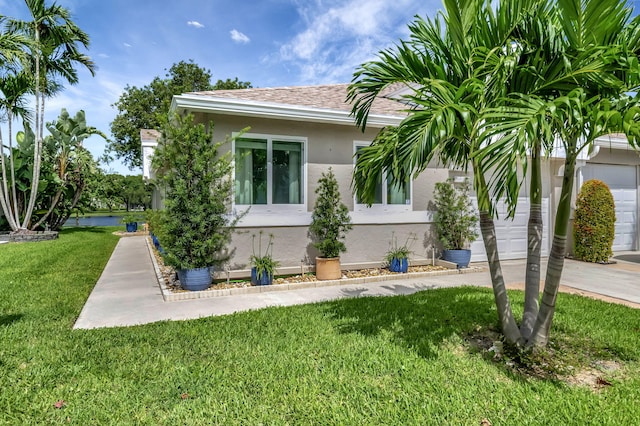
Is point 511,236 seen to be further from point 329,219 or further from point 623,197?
point 329,219

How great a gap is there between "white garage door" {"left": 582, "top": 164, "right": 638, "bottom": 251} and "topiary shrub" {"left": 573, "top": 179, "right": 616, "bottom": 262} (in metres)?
1.90

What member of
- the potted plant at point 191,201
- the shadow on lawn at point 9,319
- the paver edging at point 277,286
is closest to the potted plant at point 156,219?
the potted plant at point 191,201

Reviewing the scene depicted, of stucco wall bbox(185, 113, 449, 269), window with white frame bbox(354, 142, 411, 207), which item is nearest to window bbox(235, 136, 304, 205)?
stucco wall bbox(185, 113, 449, 269)

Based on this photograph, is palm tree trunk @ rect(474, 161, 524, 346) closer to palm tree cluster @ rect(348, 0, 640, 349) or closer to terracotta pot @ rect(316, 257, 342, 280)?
palm tree cluster @ rect(348, 0, 640, 349)

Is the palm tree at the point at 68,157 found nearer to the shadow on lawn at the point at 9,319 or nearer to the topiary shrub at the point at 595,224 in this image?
the shadow on lawn at the point at 9,319

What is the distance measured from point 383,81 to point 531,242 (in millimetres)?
2602

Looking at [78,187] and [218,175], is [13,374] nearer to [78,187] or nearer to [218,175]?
[218,175]

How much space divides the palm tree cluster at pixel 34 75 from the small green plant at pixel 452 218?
14.8 m

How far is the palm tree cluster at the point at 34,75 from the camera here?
47.5 ft

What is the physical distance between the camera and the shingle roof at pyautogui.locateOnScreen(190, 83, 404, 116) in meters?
8.55

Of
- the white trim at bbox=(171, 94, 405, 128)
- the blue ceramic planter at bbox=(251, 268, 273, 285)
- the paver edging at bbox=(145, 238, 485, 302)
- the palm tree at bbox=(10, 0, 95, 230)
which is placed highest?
the palm tree at bbox=(10, 0, 95, 230)

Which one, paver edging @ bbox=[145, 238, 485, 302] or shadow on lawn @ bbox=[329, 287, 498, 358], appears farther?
paver edging @ bbox=[145, 238, 485, 302]

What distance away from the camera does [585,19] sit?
3.41 meters

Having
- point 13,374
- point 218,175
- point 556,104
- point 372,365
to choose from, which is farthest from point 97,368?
point 556,104
